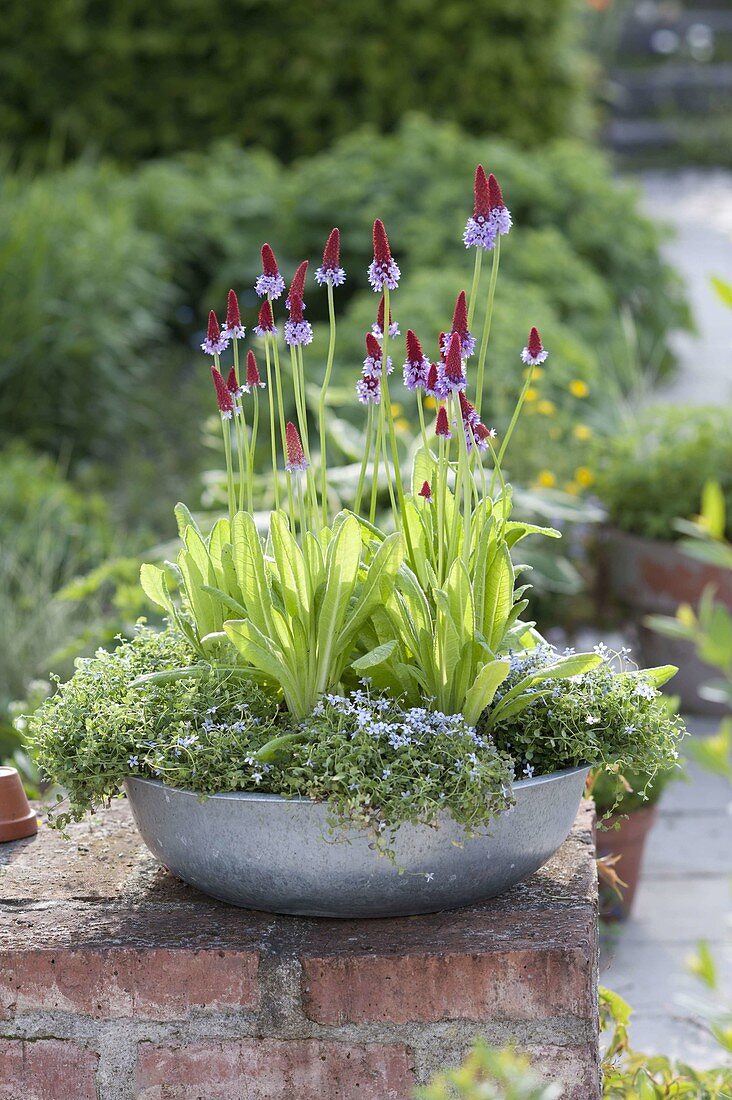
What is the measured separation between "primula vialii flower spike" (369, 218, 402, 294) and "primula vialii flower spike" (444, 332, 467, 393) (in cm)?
10

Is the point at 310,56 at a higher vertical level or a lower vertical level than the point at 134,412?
higher

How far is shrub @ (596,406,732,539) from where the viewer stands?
3.86 m

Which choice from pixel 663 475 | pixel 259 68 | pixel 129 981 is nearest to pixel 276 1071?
pixel 129 981

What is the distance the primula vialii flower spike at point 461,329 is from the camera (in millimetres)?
1525

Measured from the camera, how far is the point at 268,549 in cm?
183

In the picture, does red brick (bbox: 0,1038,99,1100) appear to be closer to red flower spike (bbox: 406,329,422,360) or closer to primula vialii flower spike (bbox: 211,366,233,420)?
primula vialii flower spike (bbox: 211,366,233,420)

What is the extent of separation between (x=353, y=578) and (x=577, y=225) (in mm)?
5323

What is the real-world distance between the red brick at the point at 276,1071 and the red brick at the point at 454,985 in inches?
1.9

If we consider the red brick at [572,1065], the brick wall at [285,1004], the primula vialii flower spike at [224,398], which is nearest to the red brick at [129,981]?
the brick wall at [285,1004]

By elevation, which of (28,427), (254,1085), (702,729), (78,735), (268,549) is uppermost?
(268,549)

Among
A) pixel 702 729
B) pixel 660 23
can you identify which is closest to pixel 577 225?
pixel 702 729

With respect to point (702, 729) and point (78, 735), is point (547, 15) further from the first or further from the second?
point (78, 735)

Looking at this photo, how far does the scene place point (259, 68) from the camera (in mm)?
8211

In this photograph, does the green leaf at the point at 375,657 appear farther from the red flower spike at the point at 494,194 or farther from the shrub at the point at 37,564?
the shrub at the point at 37,564
